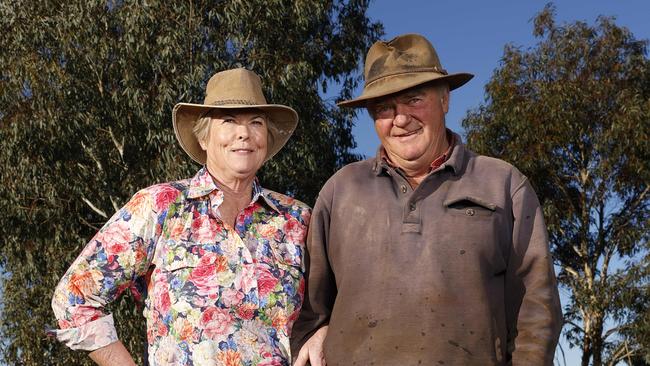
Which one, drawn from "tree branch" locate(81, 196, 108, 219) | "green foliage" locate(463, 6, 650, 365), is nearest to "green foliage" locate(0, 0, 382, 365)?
"tree branch" locate(81, 196, 108, 219)

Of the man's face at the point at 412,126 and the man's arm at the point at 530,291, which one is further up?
the man's face at the point at 412,126

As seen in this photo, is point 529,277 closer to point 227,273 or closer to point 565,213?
point 227,273

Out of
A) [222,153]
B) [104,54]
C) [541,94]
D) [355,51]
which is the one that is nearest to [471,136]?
[541,94]

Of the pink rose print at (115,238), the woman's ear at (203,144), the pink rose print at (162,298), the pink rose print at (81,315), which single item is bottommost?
the pink rose print at (81,315)

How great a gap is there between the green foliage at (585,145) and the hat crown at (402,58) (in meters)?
20.9

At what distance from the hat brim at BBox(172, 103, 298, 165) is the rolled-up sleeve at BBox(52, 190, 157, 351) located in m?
0.55

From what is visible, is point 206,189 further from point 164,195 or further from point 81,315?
point 81,315

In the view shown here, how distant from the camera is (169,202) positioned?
355 cm

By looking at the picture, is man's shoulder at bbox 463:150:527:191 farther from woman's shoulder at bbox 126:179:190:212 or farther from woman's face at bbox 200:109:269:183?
woman's shoulder at bbox 126:179:190:212

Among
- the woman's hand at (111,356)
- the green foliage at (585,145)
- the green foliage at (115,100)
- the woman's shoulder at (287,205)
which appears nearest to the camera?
the woman's hand at (111,356)

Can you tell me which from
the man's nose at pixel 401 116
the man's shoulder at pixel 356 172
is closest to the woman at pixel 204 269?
the man's shoulder at pixel 356 172

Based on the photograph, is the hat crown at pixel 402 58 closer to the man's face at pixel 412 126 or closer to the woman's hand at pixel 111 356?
the man's face at pixel 412 126

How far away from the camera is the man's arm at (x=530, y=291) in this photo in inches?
122

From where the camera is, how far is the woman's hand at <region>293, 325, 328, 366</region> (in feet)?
11.1
